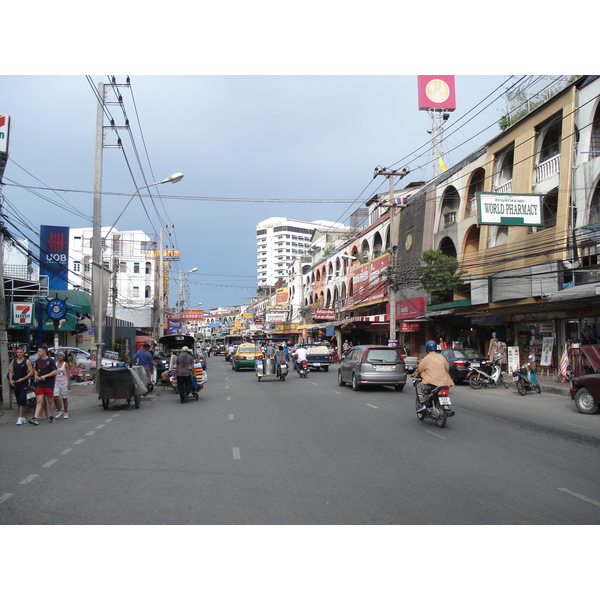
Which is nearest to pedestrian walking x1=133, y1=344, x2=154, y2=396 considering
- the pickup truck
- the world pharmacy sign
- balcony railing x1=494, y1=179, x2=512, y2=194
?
the world pharmacy sign

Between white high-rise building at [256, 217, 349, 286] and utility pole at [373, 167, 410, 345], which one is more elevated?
white high-rise building at [256, 217, 349, 286]

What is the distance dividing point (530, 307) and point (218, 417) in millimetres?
15050

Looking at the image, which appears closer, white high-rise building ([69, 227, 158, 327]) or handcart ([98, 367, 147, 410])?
handcart ([98, 367, 147, 410])

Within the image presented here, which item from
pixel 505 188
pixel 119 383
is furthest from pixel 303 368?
pixel 505 188

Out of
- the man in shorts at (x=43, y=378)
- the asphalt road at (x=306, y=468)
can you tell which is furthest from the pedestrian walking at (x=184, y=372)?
the man in shorts at (x=43, y=378)

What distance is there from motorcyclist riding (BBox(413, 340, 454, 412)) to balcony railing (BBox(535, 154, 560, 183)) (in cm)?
1418

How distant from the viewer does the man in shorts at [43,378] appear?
12.9 meters

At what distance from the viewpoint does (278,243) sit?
480 ft

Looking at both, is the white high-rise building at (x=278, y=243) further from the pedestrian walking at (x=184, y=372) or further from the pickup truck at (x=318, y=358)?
the pedestrian walking at (x=184, y=372)

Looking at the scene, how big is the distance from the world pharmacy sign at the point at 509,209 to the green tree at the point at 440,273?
8072 millimetres

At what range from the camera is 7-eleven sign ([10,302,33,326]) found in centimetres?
2484

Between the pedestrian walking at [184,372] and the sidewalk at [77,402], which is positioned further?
the pedestrian walking at [184,372]

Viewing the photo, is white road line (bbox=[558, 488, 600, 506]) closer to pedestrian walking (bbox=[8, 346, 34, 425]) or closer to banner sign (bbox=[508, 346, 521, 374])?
pedestrian walking (bbox=[8, 346, 34, 425])

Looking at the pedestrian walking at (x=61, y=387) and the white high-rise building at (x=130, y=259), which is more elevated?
the white high-rise building at (x=130, y=259)
